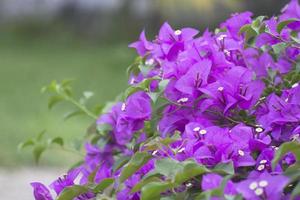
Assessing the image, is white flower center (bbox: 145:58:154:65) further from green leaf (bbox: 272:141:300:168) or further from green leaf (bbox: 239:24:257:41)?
green leaf (bbox: 272:141:300:168)

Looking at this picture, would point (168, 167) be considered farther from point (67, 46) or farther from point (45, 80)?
point (67, 46)

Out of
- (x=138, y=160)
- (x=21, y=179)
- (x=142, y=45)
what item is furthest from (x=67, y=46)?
(x=138, y=160)

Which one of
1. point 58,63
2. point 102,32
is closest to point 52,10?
point 102,32

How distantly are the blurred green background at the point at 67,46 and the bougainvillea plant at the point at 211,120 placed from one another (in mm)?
3463

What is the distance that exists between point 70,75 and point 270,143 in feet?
23.4

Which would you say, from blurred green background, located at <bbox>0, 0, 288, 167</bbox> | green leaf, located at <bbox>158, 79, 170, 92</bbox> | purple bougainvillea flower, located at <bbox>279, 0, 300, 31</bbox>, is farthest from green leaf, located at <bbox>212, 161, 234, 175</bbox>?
blurred green background, located at <bbox>0, 0, 288, 167</bbox>

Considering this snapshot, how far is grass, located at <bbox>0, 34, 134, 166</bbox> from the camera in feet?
17.4

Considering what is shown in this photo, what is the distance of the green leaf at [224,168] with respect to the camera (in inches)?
41.7

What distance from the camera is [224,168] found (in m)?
1.07

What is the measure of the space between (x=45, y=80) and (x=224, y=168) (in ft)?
22.9

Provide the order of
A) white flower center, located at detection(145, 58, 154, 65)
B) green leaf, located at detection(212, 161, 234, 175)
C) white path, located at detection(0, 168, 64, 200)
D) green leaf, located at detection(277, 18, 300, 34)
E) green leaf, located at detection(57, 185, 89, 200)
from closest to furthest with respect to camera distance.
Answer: green leaf, located at detection(212, 161, 234, 175), green leaf, located at detection(57, 185, 89, 200), green leaf, located at detection(277, 18, 300, 34), white flower center, located at detection(145, 58, 154, 65), white path, located at detection(0, 168, 64, 200)

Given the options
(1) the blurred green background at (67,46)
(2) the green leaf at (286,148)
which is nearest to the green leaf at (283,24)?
(2) the green leaf at (286,148)

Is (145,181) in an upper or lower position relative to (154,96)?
lower

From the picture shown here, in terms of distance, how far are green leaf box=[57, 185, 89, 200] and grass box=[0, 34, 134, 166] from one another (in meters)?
2.30
